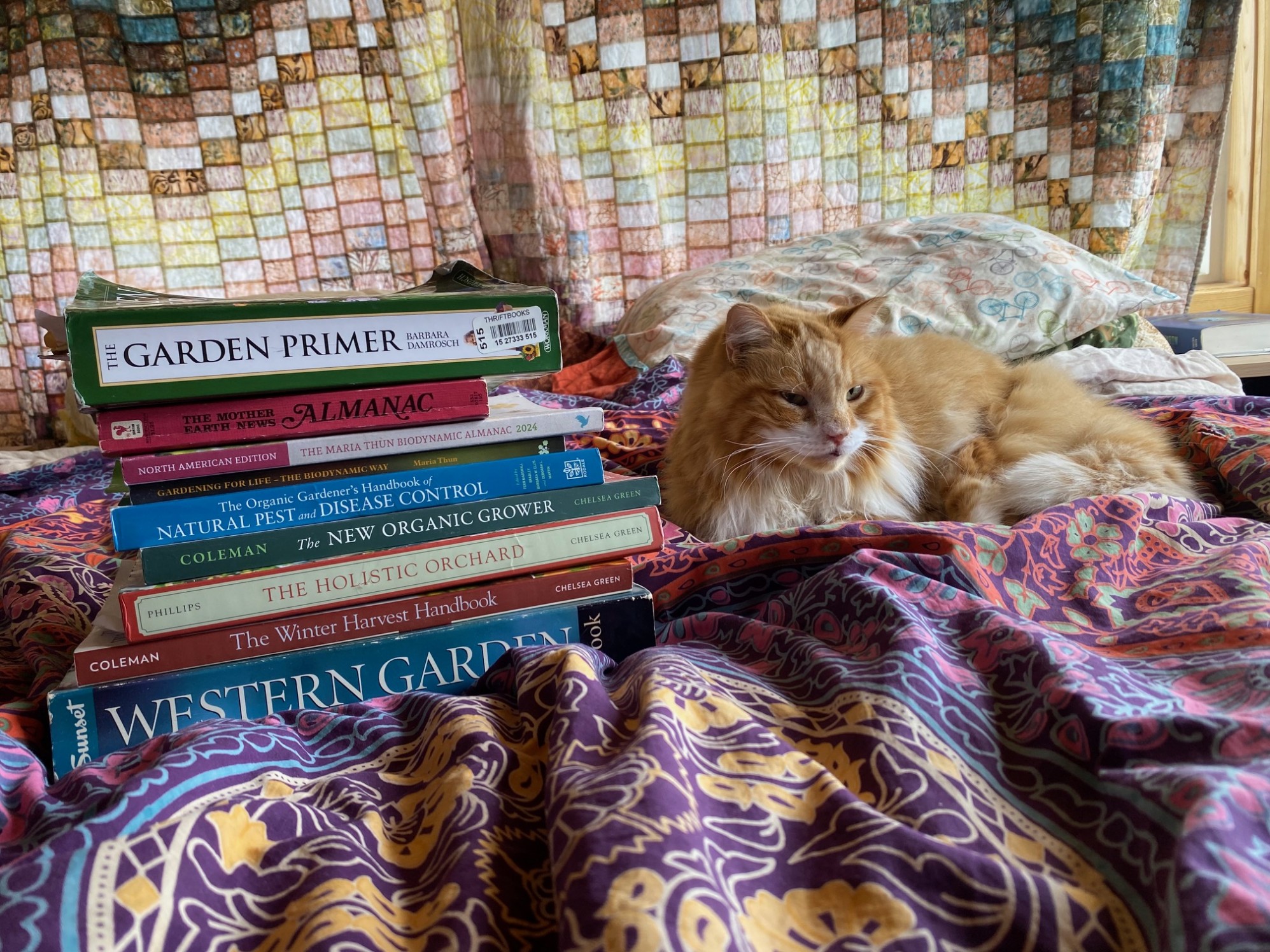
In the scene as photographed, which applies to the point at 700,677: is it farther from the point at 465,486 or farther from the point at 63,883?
the point at 63,883

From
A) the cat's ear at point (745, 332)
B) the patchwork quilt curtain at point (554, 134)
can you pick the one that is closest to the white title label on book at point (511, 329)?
the cat's ear at point (745, 332)

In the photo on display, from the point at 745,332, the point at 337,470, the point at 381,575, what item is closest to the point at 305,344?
the point at 337,470

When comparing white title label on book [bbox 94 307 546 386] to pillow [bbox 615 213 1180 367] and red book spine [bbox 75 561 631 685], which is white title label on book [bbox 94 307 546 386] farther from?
pillow [bbox 615 213 1180 367]

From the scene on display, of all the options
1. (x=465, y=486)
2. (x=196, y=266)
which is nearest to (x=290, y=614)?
(x=465, y=486)

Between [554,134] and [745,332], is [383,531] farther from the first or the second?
[554,134]

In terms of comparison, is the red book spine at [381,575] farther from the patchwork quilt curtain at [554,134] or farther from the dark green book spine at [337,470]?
the patchwork quilt curtain at [554,134]

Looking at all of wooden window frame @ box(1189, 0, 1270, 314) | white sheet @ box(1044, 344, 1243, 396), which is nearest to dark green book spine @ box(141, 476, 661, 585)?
white sheet @ box(1044, 344, 1243, 396)

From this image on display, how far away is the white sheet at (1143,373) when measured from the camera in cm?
179

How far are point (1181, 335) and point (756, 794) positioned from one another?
97.0 inches

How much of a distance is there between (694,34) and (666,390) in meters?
1.41

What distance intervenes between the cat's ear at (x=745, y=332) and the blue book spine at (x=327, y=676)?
22.5 inches

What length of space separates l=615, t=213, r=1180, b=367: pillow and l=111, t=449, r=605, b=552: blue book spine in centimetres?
126

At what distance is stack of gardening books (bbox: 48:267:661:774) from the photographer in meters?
0.70

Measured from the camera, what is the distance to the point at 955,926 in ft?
1.38
